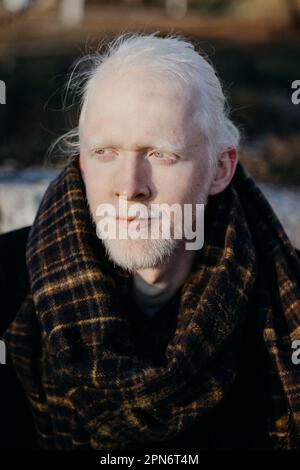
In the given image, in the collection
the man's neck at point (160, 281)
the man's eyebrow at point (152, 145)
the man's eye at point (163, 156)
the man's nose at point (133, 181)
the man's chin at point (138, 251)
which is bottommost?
the man's neck at point (160, 281)

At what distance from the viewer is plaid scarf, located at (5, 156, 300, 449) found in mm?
2131

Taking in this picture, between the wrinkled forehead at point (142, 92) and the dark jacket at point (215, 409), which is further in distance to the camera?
the dark jacket at point (215, 409)

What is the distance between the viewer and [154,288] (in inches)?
93.7

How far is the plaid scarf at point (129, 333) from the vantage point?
83.9 inches

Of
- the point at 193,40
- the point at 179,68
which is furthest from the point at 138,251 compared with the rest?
the point at 193,40

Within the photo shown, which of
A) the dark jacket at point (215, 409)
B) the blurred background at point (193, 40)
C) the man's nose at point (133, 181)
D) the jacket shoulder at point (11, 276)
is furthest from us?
the blurred background at point (193, 40)

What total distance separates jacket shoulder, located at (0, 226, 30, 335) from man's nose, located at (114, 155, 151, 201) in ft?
1.93

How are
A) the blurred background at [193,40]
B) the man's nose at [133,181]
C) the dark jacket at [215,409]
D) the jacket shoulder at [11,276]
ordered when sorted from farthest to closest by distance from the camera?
1. the blurred background at [193,40]
2. the jacket shoulder at [11,276]
3. the dark jacket at [215,409]
4. the man's nose at [133,181]

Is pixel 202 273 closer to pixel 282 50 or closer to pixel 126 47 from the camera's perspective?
pixel 126 47

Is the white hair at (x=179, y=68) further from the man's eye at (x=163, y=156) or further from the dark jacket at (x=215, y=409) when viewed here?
the dark jacket at (x=215, y=409)

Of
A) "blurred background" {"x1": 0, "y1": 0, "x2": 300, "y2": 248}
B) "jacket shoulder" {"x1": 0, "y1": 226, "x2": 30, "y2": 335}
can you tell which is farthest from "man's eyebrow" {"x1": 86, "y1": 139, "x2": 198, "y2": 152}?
"blurred background" {"x1": 0, "y1": 0, "x2": 300, "y2": 248}

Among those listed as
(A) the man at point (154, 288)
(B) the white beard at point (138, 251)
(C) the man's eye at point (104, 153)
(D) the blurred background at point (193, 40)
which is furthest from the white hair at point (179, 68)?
(D) the blurred background at point (193, 40)

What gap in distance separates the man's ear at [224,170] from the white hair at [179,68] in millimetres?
26
